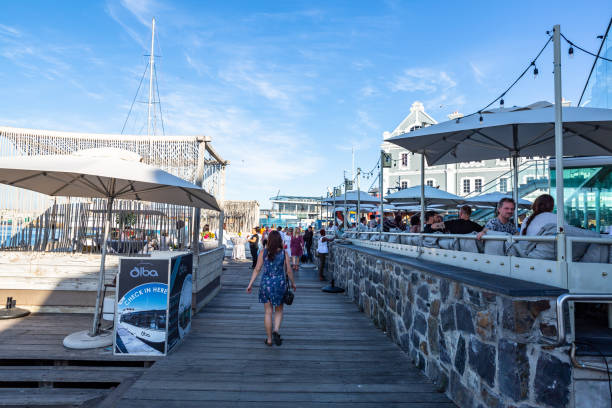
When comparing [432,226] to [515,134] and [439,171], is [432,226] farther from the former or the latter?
[439,171]

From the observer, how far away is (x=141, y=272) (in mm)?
4570

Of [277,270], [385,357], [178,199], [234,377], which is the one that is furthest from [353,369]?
[178,199]

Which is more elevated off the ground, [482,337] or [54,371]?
[482,337]

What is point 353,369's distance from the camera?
416cm

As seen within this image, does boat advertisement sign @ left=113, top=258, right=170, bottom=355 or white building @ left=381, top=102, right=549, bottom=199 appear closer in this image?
boat advertisement sign @ left=113, top=258, right=170, bottom=355

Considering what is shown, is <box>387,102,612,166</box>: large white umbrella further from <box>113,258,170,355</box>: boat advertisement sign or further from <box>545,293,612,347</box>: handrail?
<box>113,258,170,355</box>: boat advertisement sign

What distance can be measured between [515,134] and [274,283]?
3.92 m

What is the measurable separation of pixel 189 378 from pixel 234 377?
445mm

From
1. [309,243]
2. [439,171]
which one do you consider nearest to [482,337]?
[309,243]

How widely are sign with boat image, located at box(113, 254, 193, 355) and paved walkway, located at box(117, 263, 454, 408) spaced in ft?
1.05

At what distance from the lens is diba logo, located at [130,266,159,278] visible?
4.57 metres

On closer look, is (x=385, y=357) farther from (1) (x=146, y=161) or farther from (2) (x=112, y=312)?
(1) (x=146, y=161)

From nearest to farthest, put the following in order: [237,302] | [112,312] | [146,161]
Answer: [112,312], [146,161], [237,302]

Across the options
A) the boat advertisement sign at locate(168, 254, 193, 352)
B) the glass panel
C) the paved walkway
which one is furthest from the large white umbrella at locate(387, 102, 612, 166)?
the glass panel
